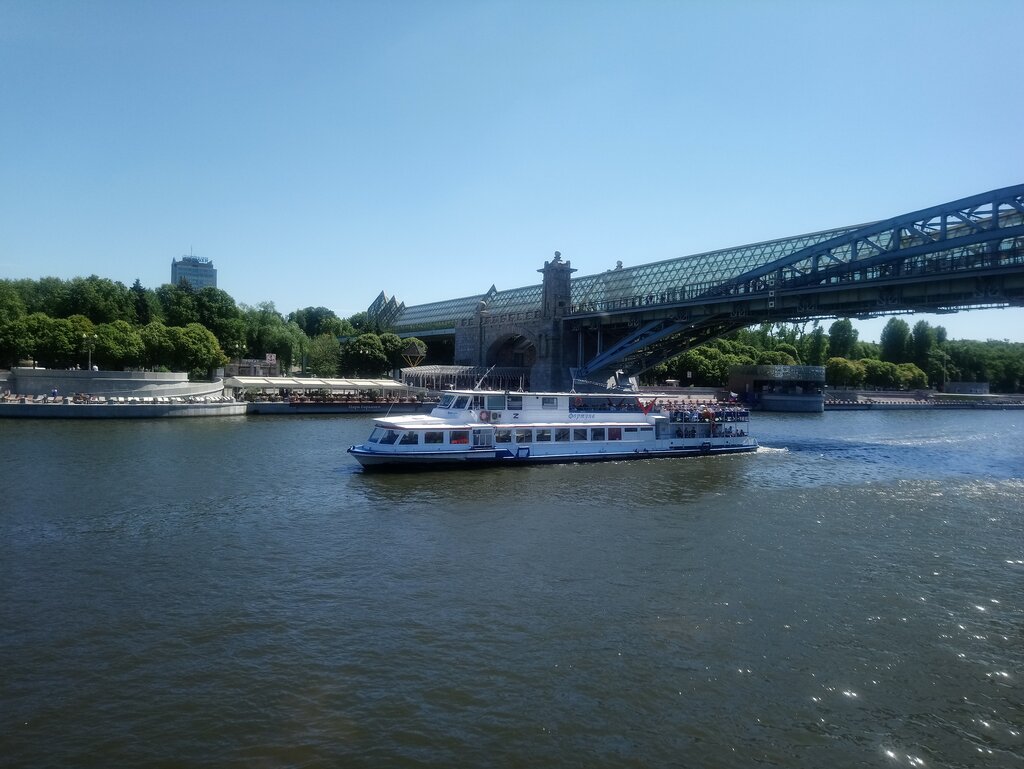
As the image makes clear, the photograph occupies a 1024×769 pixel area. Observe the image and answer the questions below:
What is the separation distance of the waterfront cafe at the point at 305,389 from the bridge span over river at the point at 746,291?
1598 cm

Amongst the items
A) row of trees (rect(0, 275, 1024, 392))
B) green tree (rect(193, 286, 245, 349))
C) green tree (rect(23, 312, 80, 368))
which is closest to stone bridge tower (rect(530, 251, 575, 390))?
row of trees (rect(0, 275, 1024, 392))

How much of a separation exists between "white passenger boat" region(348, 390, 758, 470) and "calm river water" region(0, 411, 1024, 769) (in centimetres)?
442

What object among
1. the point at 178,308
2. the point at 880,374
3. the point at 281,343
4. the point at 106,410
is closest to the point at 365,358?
the point at 281,343

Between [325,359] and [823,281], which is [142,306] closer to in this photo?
[325,359]

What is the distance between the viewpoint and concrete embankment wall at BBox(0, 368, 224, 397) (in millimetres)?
53719

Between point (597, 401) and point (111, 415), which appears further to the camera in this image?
point (111, 415)

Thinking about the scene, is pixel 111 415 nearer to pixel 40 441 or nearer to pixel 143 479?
pixel 40 441

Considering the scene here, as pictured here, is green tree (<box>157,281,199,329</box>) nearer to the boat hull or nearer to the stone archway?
the stone archway

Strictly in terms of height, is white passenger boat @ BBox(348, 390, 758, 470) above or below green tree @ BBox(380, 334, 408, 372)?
below

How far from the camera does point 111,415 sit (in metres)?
51.6

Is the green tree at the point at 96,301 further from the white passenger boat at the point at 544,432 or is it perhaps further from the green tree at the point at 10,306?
the white passenger boat at the point at 544,432

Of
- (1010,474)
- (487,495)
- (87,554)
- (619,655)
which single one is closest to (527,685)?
(619,655)

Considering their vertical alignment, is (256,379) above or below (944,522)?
above

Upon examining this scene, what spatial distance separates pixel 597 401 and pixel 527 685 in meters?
27.7
